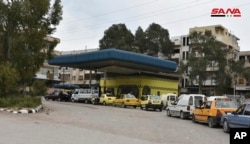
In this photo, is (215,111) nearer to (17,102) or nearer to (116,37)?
(17,102)

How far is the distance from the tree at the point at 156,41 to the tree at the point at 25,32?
41416 millimetres

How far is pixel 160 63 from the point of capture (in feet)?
174

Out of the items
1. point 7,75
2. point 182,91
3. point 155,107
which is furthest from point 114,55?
point 182,91

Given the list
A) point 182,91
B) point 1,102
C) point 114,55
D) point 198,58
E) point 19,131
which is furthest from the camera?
point 182,91

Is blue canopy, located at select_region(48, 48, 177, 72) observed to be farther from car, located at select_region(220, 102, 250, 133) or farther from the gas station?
car, located at select_region(220, 102, 250, 133)

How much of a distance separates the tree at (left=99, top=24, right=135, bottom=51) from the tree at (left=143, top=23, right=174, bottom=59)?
3083 millimetres

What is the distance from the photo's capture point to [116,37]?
76625 millimetres

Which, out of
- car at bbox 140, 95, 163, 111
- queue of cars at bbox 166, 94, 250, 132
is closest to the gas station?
car at bbox 140, 95, 163, 111

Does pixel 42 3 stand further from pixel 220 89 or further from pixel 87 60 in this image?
pixel 220 89

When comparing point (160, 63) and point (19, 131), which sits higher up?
point (160, 63)

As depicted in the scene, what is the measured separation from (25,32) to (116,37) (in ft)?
143

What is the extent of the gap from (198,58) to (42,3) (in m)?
30.8

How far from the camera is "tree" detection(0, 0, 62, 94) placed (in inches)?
→ 1304

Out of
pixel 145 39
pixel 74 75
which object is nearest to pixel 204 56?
pixel 145 39
